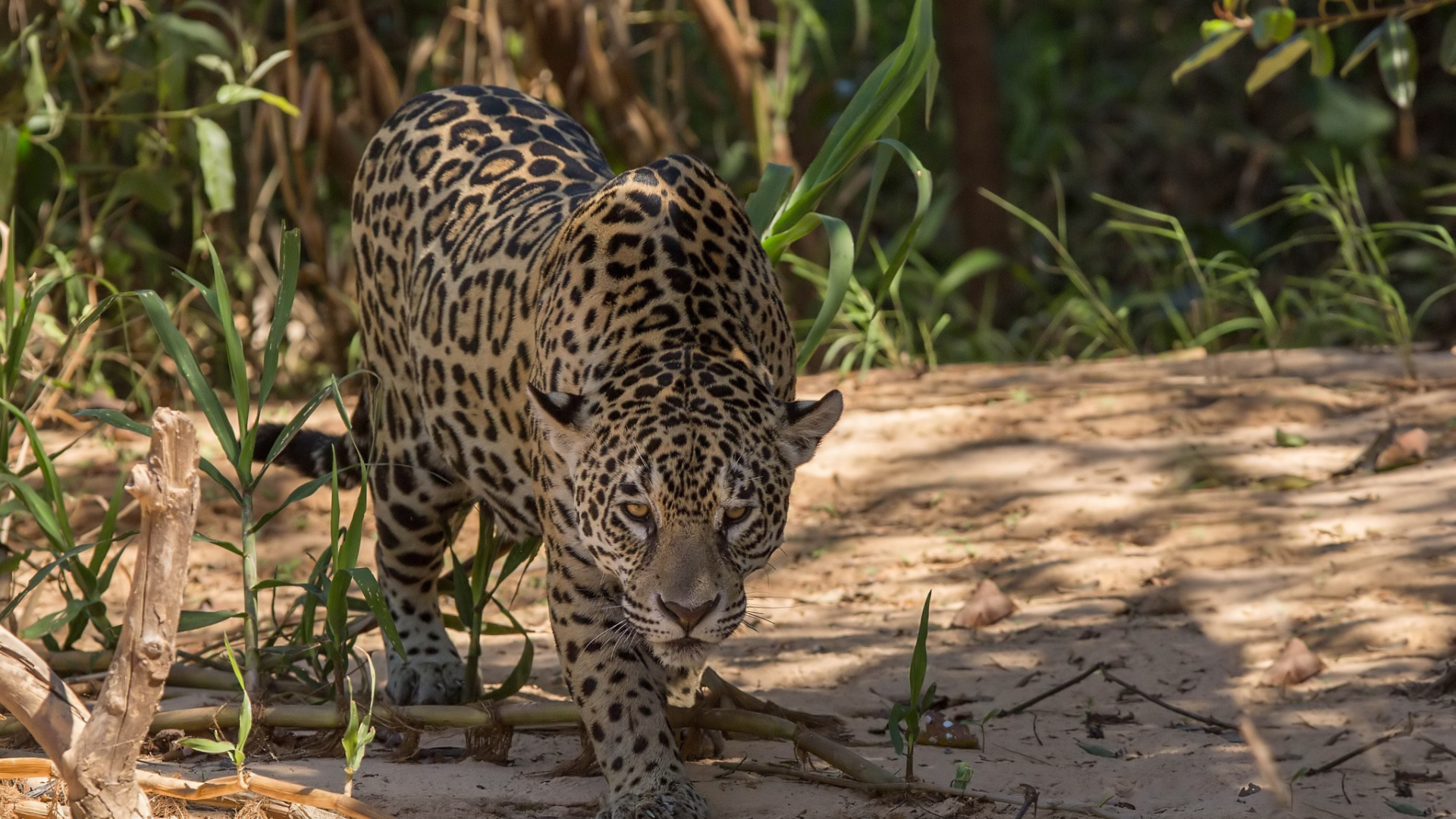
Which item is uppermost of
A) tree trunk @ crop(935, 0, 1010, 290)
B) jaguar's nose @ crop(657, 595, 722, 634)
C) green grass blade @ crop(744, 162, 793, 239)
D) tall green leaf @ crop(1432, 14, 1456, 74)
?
tall green leaf @ crop(1432, 14, 1456, 74)

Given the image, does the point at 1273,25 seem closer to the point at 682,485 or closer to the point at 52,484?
the point at 682,485

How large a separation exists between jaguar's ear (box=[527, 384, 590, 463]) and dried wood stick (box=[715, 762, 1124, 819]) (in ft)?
2.79

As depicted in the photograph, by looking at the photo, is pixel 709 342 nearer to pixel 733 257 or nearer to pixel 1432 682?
pixel 733 257

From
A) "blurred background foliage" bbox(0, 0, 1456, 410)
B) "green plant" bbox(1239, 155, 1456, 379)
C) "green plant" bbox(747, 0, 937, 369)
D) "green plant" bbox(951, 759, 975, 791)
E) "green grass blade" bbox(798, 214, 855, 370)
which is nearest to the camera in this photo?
"green plant" bbox(951, 759, 975, 791)

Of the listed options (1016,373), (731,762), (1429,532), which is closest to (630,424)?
(731,762)

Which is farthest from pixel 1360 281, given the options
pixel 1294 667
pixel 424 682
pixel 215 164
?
pixel 215 164

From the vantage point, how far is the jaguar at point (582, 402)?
310cm

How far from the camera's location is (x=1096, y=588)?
4.65m

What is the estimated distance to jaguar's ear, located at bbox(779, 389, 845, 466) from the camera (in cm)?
324

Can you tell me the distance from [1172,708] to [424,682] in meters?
1.97

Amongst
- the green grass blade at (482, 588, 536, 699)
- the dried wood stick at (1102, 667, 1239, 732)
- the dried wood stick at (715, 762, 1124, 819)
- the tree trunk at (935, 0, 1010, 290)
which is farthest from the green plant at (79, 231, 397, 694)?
the tree trunk at (935, 0, 1010, 290)

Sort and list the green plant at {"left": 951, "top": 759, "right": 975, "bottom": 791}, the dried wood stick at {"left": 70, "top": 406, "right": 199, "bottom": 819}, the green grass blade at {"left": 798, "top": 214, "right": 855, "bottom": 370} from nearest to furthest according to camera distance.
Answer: the dried wood stick at {"left": 70, "top": 406, "right": 199, "bottom": 819} → the green plant at {"left": 951, "top": 759, "right": 975, "bottom": 791} → the green grass blade at {"left": 798, "top": 214, "right": 855, "bottom": 370}

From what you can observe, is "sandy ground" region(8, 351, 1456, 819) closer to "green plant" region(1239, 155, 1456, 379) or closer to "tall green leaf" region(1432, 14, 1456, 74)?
"green plant" region(1239, 155, 1456, 379)

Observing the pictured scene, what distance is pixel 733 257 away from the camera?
3.55 meters
